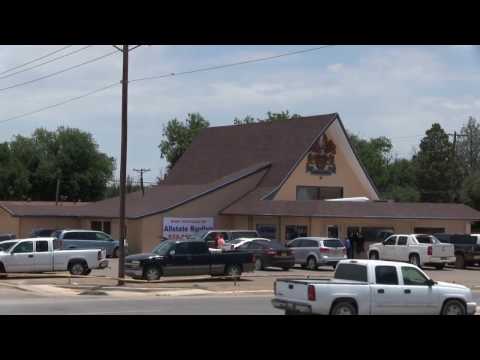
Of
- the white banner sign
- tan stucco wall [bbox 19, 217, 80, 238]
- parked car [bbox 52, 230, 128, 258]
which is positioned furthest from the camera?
tan stucco wall [bbox 19, 217, 80, 238]

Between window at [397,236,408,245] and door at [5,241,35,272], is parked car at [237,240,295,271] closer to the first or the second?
window at [397,236,408,245]

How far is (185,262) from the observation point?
32.0 metres

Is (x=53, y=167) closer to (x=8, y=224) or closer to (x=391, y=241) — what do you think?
(x=8, y=224)

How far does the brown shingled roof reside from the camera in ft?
183

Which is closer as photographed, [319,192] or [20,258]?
[20,258]

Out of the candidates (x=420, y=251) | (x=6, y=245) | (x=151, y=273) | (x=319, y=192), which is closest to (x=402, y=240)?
(x=420, y=251)

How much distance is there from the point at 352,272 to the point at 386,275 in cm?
71

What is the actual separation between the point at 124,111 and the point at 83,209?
3031 cm

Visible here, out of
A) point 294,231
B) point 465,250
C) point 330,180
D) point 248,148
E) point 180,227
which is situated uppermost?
point 248,148

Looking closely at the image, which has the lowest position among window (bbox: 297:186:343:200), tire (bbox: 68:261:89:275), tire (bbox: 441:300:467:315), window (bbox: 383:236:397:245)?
tire (bbox: 441:300:467:315)

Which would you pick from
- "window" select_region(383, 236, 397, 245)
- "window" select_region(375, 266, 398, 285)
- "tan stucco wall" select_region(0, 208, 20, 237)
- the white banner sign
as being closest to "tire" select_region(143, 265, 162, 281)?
"window" select_region(383, 236, 397, 245)

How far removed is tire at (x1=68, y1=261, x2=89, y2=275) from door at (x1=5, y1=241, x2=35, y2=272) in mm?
1628

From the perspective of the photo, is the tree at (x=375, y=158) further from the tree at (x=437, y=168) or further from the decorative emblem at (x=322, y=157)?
the decorative emblem at (x=322, y=157)
